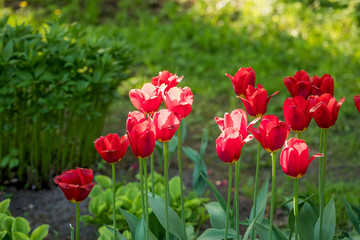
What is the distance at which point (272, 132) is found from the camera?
141 cm

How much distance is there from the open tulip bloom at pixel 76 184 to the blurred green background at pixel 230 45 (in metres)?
2.20

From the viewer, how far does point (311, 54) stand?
5.65m

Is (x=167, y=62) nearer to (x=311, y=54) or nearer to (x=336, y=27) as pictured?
(x=311, y=54)

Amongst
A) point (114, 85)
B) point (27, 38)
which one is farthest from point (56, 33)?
point (114, 85)

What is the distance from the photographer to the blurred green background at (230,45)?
425 centimetres

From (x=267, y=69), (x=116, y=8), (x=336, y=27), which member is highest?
(x=116, y=8)

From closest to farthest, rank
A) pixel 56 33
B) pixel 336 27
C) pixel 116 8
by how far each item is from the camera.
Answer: pixel 56 33, pixel 336 27, pixel 116 8

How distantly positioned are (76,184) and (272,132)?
0.62m

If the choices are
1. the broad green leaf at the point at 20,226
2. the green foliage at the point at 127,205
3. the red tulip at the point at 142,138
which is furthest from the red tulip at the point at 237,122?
the broad green leaf at the point at 20,226

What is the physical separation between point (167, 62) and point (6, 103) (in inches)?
119

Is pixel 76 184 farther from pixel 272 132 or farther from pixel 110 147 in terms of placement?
pixel 272 132

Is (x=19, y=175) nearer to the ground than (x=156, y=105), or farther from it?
nearer to the ground

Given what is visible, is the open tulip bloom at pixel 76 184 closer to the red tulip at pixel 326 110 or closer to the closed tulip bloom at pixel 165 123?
the closed tulip bloom at pixel 165 123

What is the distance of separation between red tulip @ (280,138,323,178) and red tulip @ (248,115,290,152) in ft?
0.10
